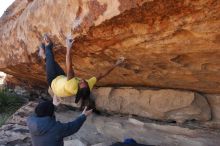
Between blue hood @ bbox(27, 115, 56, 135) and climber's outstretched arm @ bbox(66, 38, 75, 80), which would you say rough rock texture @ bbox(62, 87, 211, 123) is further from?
blue hood @ bbox(27, 115, 56, 135)

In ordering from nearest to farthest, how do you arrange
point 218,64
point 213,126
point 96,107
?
point 218,64, point 213,126, point 96,107

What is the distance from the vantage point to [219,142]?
21.1 ft

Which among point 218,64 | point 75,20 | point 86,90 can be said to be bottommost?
point 86,90

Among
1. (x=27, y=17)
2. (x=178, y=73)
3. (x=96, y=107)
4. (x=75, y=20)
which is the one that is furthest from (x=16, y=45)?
(x=178, y=73)

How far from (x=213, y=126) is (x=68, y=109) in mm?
3876

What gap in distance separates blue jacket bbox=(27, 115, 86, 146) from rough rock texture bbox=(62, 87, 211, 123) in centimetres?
217

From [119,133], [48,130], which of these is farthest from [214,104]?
[48,130]

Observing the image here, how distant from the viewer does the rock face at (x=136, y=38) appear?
4.62 m

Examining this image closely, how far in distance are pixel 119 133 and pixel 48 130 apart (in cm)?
244

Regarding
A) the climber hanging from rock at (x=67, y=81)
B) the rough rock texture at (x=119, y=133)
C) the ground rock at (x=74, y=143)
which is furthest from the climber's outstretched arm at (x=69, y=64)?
the ground rock at (x=74, y=143)

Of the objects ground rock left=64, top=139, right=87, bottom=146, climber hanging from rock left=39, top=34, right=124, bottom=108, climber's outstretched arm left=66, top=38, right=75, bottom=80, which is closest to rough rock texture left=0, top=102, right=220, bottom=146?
ground rock left=64, top=139, right=87, bottom=146

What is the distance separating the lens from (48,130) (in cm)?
532

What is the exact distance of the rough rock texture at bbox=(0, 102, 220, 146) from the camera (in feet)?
21.9

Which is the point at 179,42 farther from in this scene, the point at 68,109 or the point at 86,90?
the point at 68,109
